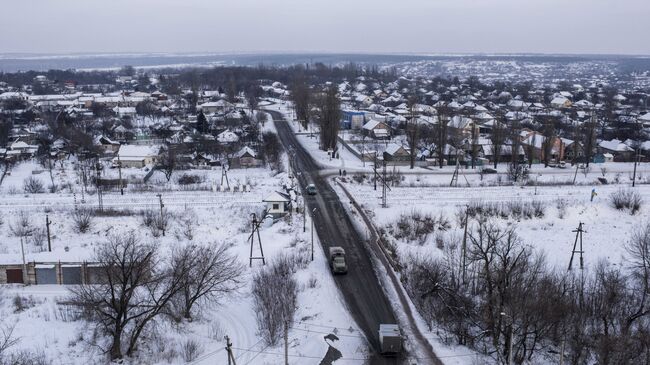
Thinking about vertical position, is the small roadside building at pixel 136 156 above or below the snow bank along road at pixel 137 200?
above

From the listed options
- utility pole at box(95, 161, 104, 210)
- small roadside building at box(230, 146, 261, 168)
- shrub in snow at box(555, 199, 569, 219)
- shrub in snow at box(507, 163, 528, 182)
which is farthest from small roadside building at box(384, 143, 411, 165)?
utility pole at box(95, 161, 104, 210)

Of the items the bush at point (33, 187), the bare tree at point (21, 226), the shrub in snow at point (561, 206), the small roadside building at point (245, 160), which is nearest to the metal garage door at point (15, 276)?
the bare tree at point (21, 226)

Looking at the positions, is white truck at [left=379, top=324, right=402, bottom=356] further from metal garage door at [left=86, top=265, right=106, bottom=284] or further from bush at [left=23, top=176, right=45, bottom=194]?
bush at [left=23, top=176, right=45, bottom=194]

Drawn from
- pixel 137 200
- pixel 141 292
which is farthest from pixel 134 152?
pixel 141 292

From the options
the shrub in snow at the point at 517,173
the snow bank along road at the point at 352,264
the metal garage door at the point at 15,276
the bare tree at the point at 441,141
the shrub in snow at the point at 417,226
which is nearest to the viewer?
the snow bank along road at the point at 352,264

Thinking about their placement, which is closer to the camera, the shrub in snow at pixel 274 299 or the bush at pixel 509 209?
the shrub in snow at pixel 274 299

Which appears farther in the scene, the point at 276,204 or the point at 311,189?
the point at 311,189

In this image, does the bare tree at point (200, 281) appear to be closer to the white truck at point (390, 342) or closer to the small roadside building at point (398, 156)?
the white truck at point (390, 342)

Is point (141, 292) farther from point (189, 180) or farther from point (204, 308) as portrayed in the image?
point (189, 180)
